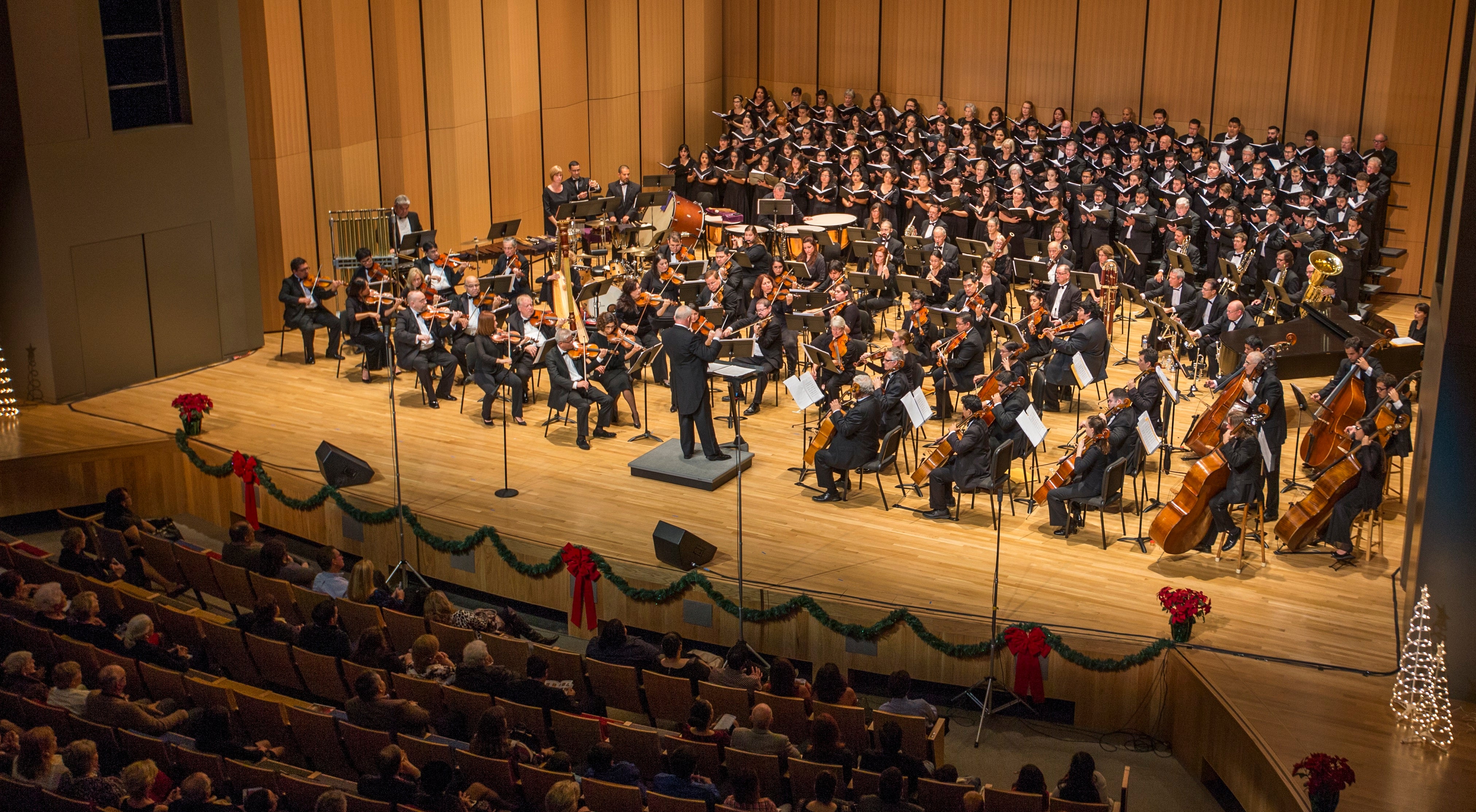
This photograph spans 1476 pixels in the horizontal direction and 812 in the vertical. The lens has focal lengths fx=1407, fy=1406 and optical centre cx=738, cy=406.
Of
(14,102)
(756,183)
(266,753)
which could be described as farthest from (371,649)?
(756,183)

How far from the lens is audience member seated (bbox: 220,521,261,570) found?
32.8ft

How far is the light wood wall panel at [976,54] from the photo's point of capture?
21.2m

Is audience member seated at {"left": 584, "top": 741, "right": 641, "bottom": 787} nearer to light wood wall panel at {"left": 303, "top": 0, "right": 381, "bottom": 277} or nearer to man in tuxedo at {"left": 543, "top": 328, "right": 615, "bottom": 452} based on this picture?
man in tuxedo at {"left": 543, "top": 328, "right": 615, "bottom": 452}

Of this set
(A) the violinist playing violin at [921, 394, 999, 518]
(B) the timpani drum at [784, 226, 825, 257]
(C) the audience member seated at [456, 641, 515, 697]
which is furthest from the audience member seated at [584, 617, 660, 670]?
(B) the timpani drum at [784, 226, 825, 257]

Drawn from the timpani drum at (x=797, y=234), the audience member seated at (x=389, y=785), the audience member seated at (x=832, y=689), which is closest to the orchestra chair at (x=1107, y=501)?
the audience member seated at (x=832, y=689)

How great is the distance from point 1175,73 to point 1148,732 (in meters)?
13.0

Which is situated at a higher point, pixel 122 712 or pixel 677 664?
pixel 122 712

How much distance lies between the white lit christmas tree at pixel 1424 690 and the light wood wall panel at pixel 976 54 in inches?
558

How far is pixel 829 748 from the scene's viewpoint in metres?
7.36

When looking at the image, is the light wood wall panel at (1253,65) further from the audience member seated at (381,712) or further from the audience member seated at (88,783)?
the audience member seated at (88,783)

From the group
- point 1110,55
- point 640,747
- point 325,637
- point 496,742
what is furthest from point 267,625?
point 1110,55

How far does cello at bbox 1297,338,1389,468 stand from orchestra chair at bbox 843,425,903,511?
3389mm

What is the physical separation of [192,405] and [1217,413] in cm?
884

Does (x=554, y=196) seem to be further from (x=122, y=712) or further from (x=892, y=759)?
(x=892, y=759)
